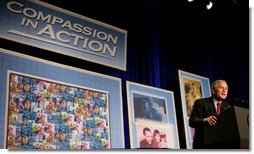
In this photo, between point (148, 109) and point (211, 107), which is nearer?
point (211, 107)

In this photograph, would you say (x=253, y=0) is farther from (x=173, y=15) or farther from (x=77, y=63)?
(x=77, y=63)

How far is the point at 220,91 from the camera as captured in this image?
3.37 meters

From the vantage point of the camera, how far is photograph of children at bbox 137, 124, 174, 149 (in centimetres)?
323

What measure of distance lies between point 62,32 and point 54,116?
28.2 inches

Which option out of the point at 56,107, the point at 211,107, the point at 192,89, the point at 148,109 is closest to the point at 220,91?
the point at 211,107

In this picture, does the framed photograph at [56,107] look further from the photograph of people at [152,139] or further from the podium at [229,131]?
the podium at [229,131]

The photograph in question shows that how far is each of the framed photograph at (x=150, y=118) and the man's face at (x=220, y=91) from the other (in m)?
0.40

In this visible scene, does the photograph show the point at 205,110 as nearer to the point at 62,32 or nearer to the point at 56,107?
the point at 56,107

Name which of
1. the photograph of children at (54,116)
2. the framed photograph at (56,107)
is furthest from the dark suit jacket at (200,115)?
the photograph of children at (54,116)

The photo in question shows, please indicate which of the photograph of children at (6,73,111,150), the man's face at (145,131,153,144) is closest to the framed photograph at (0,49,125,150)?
the photograph of children at (6,73,111,150)

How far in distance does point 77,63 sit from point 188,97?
3.62 feet

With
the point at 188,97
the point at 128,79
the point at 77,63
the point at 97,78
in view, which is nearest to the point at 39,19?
the point at 77,63

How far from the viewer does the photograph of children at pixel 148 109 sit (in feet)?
10.9

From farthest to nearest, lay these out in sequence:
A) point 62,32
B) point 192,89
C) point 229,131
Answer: point 192,89 → point 62,32 → point 229,131
